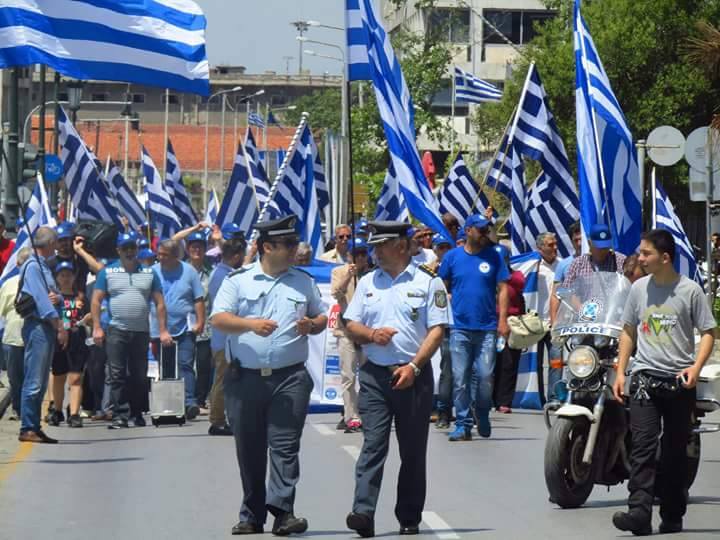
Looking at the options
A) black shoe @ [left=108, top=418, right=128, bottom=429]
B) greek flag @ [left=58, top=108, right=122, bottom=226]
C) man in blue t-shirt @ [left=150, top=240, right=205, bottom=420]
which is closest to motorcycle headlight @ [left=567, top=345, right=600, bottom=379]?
black shoe @ [left=108, top=418, right=128, bottom=429]

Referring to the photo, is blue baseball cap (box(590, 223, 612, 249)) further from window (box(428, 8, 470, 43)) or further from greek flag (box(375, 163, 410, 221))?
window (box(428, 8, 470, 43))

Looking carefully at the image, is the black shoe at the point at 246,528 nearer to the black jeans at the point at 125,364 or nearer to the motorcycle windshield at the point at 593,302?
the motorcycle windshield at the point at 593,302

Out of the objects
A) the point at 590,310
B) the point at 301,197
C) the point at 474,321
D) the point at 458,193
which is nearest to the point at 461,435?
the point at 474,321

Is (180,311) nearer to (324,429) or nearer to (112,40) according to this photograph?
(324,429)

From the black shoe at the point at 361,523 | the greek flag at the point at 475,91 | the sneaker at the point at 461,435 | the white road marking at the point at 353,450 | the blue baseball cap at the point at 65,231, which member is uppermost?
the greek flag at the point at 475,91

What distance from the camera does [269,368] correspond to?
408 inches

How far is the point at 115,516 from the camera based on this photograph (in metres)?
11.0

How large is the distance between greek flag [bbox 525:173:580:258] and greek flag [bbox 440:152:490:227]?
3.72m

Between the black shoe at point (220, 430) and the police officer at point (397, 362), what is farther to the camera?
the black shoe at point (220, 430)

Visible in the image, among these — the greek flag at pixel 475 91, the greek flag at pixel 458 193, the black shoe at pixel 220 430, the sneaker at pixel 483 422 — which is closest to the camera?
the sneaker at pixel 483 422

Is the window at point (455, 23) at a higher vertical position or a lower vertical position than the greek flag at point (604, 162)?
higher

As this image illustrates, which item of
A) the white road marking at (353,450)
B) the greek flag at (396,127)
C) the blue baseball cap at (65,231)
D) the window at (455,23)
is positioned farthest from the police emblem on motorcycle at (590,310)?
the window at (455,23)

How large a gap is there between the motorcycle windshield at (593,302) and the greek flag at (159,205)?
2038 cm

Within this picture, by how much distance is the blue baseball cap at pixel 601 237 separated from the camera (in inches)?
573
